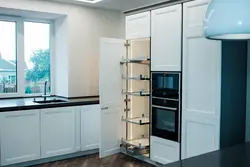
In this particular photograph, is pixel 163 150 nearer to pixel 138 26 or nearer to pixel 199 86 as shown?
pixel 199 86

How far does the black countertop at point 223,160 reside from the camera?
5.47ft

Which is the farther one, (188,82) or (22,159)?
(22,159)

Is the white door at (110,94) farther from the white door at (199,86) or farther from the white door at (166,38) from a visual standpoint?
the white door at (199,86)

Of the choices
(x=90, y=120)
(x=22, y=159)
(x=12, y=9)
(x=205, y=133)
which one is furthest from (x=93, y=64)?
(x=205, y=133)

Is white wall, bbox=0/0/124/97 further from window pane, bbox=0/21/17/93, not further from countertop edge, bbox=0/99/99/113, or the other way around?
window pane, bbox=0/21/17/93

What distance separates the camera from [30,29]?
16.6ft

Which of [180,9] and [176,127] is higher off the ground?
[180,9]

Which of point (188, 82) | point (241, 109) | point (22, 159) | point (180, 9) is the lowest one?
point (22, 159)

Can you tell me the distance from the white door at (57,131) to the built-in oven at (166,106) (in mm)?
1339

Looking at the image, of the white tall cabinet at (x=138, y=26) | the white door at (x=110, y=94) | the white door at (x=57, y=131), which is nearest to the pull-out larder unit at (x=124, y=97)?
the white door at (x=110, y=94)

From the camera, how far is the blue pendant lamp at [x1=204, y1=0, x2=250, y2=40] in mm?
1257

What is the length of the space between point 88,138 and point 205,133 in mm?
2094

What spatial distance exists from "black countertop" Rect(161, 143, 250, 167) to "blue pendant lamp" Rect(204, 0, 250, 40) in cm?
80

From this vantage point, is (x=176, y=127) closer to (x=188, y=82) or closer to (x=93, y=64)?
(x=188, y=82)
